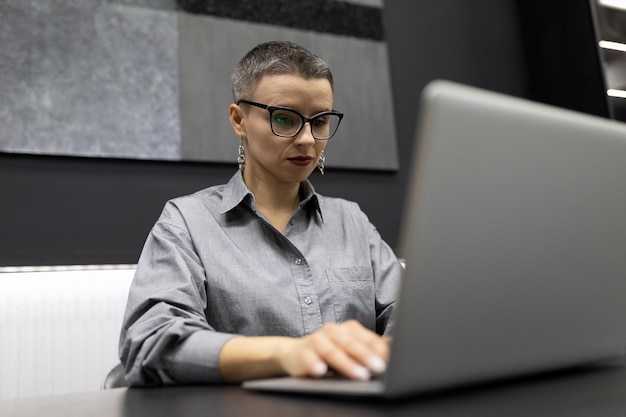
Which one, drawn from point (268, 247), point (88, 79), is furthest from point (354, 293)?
point (88, 79)

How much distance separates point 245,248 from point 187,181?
1104 millimetres

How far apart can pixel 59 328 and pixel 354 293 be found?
3.87 feet

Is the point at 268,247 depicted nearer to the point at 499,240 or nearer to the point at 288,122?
the point at 288,122

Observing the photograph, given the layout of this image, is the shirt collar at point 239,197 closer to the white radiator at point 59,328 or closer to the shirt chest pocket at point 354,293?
the shirt chest pocket at point 354,293

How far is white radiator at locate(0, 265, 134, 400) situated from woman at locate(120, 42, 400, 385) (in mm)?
880

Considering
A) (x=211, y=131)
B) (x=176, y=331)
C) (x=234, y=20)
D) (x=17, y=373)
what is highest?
(x=234, y=20)

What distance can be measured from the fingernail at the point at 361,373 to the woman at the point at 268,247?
18.3 inches

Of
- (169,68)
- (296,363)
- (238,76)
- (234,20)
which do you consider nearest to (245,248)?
(238,76)

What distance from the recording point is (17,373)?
6.70ft

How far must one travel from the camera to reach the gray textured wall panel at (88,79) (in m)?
2.22

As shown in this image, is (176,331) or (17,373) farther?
(17,373)

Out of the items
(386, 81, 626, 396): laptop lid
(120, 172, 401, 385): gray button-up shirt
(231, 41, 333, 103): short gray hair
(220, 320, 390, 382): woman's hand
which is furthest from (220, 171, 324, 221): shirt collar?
(386, 81, 626, 396): laptop lid

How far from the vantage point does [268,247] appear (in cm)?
143

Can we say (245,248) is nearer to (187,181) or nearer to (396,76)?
(187,181)
